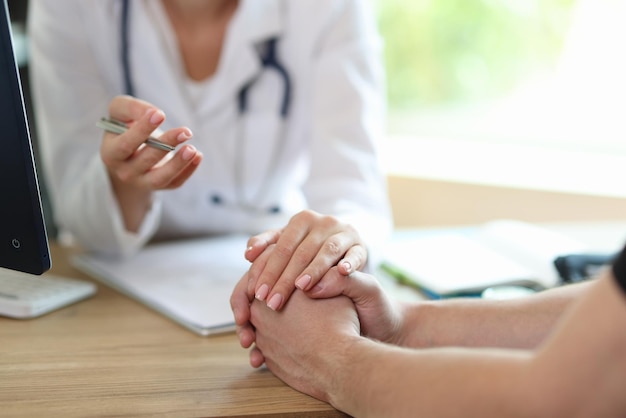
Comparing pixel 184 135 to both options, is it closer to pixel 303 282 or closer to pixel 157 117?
pixel 157 117

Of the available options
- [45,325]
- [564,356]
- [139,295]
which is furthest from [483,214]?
[564,356]

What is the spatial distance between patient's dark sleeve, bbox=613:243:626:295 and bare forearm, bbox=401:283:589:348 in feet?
1.17

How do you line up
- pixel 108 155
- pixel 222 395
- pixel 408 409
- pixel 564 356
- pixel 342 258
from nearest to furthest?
pixel 564 356 < pixel 408 409 < pixel 222 395 < pixel 342 258 < pixel 108 155

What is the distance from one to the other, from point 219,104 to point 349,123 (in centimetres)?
29

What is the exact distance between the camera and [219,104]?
1515mm

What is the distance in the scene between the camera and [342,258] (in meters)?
0.97

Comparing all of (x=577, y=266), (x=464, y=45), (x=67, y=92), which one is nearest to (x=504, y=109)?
(x=464, y=45)

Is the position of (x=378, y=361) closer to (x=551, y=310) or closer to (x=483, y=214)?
(x=551, y=310)

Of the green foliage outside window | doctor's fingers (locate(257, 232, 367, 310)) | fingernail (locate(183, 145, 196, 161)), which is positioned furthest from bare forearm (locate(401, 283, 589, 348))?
the green foliage outside window

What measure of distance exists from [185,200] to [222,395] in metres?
0.79

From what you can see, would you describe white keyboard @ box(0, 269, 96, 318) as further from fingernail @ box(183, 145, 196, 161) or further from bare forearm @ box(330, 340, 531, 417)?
bare forearm @ box(330, 340, 531, 417)

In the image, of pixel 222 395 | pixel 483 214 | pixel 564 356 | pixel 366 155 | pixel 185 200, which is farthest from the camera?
pixel 483 214

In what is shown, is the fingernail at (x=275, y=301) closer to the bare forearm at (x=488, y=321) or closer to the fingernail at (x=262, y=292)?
the fingernail at (x=262, y=292)

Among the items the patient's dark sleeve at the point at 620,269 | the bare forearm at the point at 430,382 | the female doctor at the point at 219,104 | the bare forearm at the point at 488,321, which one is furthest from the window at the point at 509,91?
the patient's dark sleeve at the point at 620,269
